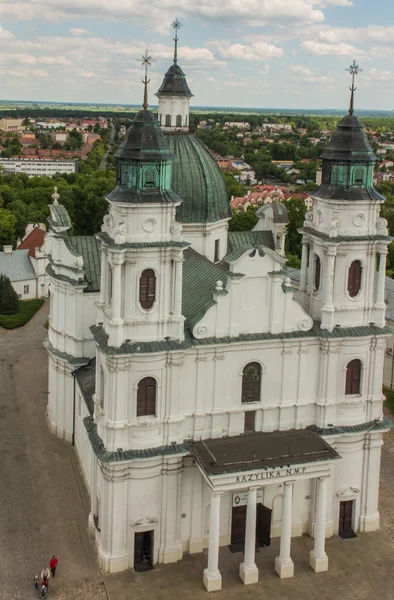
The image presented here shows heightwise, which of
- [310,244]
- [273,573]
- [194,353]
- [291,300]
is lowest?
[273,573]

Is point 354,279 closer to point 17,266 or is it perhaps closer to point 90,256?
point 90,256

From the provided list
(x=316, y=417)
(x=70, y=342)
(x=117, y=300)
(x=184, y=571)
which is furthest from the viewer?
(x=70, y=342)

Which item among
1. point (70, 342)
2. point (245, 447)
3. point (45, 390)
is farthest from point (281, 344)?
point (45, 390)

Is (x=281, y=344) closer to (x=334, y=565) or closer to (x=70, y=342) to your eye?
(x=334, y=565)

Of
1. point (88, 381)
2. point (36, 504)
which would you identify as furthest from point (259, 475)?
point (36, 504)

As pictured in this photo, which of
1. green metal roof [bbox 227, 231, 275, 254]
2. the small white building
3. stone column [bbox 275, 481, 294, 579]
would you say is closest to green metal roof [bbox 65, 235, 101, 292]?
green metal roof [bbox 227, 231, 275, 254]

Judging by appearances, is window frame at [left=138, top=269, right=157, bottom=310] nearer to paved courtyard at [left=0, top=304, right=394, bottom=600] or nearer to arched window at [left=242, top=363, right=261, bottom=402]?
arched window at [left=242, top=363, right=261, bottom=402]

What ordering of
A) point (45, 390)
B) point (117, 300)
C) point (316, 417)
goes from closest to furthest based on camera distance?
point (117, 300) → point (316, 417) → point (45, 390)
